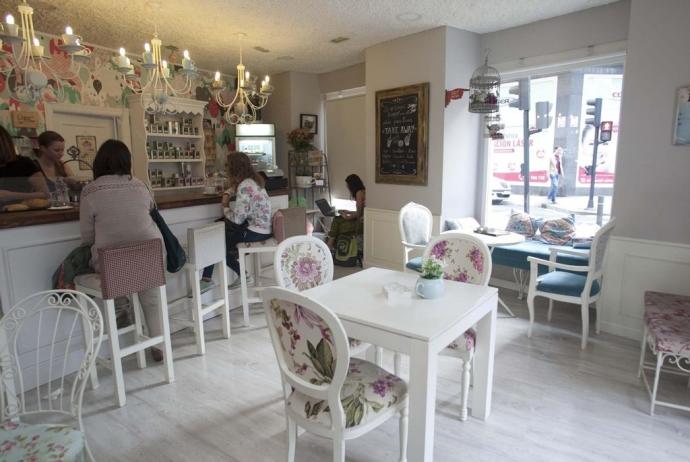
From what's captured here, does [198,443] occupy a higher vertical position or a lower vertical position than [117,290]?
lower

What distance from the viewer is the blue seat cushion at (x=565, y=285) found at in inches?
117

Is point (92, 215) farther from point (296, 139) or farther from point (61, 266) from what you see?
point (296, 139)

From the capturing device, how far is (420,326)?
158 centimetres

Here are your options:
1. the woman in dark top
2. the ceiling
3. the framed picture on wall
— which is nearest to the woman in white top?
the woman in dark top

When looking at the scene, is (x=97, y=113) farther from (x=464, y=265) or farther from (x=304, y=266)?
(x=464, y=265)

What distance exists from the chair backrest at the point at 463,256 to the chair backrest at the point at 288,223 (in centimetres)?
136

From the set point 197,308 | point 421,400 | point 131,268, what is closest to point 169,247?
point 131,268

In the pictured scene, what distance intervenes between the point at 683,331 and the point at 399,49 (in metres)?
3.50

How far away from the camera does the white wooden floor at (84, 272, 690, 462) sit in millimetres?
1939

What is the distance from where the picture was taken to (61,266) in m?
2.45

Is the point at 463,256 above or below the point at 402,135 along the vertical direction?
below

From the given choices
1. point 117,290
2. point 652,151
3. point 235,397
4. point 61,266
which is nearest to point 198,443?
point 235,397

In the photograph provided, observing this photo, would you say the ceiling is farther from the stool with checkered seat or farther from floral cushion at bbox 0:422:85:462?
floral cushion at bbox 0:422:85:462

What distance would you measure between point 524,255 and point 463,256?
1.72 metres
